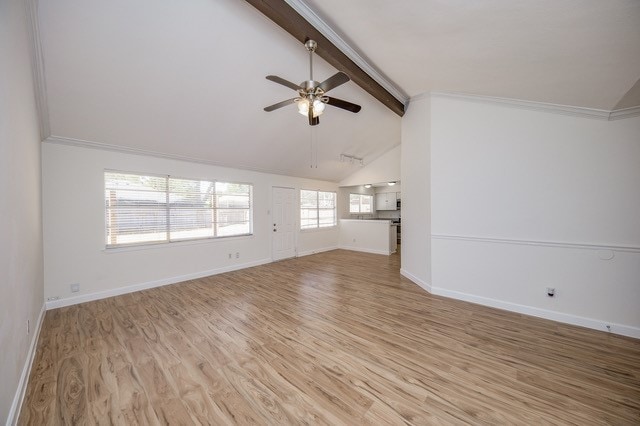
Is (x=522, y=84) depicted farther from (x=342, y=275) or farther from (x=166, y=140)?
(x=166, y=140)

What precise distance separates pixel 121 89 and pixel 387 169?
6188mm

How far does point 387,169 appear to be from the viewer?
705 centimetres

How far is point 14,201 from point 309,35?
2.89 meters

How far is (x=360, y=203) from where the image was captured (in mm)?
9250

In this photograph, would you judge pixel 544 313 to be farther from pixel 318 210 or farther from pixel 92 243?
pixel 92 243

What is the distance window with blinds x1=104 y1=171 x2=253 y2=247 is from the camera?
392 cm

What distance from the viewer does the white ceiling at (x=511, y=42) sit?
183 centimetres

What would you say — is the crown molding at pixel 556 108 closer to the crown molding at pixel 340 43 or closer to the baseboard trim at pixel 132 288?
the crown molding at pixel 340 43

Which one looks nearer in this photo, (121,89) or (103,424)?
(103,424)

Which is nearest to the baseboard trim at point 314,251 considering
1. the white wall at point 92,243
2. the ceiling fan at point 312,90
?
the white wall at point 92,243

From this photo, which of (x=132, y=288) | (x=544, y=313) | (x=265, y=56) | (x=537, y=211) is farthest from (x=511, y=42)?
(x=132, y=288)

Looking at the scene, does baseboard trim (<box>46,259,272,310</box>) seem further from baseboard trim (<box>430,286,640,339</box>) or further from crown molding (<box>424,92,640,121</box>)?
crown molding (<box>424,92,640,121</box>)

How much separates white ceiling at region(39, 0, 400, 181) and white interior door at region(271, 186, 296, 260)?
6.47 ft

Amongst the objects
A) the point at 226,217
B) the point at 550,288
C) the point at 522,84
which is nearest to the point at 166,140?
the point at 226,217
